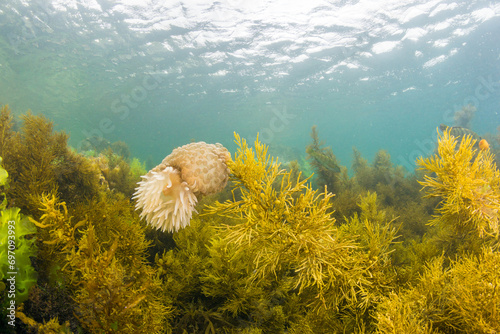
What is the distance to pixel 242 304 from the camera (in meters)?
2.45

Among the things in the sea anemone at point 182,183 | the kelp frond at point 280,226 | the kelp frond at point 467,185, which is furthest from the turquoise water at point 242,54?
the kelp frond at point 467,185

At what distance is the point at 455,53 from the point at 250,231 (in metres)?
32.8

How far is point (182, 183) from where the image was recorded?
1.55 metres

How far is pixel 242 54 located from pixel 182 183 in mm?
22532

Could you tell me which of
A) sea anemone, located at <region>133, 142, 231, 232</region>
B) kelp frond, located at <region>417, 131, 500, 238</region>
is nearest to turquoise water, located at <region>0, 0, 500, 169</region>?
sea anemone, located at <region>133, 142, 231, 232</region>

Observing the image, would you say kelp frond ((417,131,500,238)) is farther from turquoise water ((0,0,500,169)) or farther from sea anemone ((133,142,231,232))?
turquoise water ((0,0,500,169))

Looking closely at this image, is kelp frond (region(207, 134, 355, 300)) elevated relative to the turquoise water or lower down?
lower down

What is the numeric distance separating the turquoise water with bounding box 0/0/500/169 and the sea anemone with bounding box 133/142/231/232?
18.9 feet

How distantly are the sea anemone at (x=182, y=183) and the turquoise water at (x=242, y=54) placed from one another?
5.77m

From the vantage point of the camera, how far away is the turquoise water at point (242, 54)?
620 inches

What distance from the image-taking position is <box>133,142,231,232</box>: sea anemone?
5.08 feet

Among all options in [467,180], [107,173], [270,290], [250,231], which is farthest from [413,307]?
[107,173]

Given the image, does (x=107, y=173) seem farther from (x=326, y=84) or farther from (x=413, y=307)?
(x=326, y=84)

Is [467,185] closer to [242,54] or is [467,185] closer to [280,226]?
[280,226]
